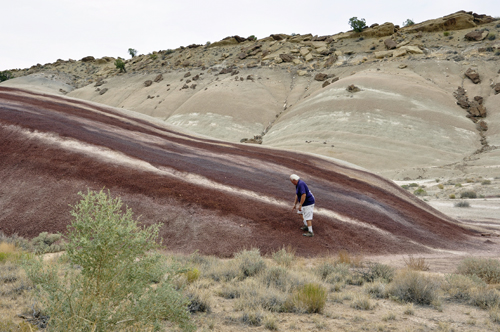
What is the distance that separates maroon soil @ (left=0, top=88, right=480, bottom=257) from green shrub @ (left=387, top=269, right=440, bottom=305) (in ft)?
10.7

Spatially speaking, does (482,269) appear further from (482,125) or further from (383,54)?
(383,54)

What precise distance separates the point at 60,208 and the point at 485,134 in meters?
47.4

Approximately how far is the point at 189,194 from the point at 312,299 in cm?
591

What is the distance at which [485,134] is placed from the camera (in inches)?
1674

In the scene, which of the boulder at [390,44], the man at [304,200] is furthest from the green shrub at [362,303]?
the boulder at [390,44]

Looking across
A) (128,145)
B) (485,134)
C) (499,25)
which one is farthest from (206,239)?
(499,25)

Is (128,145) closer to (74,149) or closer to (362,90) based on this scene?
(74,149)

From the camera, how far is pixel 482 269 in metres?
7.73

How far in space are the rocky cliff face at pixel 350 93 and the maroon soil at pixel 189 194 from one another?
22.9 metres

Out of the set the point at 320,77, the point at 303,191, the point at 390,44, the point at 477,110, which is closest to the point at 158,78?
the point at 320,77

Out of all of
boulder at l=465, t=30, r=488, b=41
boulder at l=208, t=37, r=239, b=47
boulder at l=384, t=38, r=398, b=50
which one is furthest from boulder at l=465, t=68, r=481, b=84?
boulder at l=208, t=37, r=239, b=47

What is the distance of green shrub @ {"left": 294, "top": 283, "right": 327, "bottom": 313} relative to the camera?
228 inches

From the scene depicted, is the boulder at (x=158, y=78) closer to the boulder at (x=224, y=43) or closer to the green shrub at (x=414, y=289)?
the boulder at (x=224, y=43)

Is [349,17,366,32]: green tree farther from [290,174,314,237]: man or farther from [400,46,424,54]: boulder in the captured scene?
[290,174,314,237]: man
